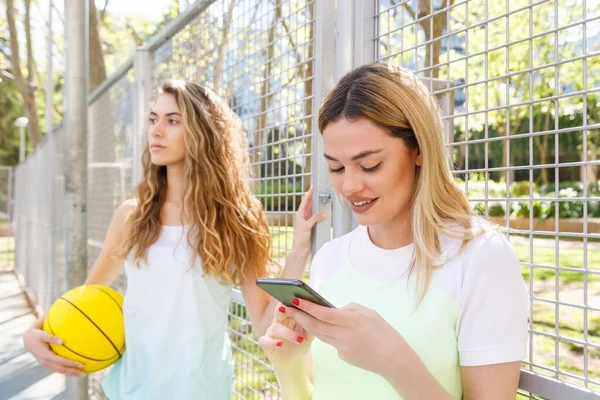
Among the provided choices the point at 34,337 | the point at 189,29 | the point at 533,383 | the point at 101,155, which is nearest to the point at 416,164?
the point at 533,383

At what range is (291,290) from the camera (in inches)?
53.6

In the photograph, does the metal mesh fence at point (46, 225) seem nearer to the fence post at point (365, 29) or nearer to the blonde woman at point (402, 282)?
the fence post at point (365, 29)

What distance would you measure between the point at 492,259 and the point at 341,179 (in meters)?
0.44

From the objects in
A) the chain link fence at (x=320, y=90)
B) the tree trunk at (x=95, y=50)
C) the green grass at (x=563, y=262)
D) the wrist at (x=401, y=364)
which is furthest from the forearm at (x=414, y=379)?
the tree trunk at (x=95, y=50)

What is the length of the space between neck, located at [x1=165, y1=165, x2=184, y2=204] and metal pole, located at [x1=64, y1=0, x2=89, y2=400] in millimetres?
1070

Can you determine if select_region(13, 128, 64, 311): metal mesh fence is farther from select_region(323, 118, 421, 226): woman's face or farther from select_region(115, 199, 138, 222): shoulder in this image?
select_region(323, 118, 421, 226): woman's face

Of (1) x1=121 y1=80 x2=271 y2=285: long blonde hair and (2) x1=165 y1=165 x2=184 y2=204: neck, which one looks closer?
(1) x1=121 y1=80 x2=271 y2=285: long blonde hair

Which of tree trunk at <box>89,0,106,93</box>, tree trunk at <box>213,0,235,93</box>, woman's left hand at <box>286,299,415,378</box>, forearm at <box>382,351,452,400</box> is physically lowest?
forearm at <box>382,351,452,400</box>

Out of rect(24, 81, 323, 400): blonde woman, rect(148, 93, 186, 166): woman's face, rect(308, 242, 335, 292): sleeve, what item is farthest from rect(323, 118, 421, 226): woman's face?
rect(148, 93, 186, 166): woman's face

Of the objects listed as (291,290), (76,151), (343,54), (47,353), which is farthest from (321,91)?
(76,151)

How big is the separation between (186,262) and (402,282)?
4.25ft

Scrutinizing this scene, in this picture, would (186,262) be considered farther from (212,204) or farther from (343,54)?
(343,54)

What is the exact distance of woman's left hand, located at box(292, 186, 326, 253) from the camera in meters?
2.33

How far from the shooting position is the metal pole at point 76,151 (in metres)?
3.59
